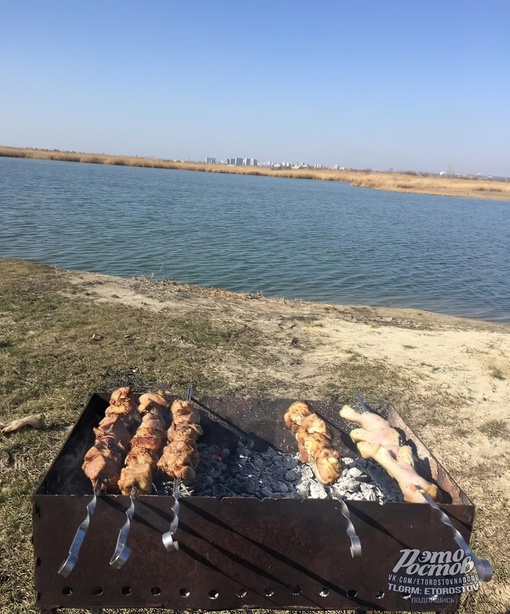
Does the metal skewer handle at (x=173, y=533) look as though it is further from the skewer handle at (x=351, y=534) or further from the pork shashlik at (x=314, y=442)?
the pork shashlik at (x=314, y=442)

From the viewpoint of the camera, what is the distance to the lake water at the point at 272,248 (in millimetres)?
15195

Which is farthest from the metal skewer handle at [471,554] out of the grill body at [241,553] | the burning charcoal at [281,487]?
the burning charcoal at [281,487]

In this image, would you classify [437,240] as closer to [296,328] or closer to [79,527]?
[296,328]

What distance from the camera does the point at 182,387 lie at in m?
A: 6.16

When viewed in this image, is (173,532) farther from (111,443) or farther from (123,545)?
(111,443)

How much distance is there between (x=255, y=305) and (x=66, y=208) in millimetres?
19940

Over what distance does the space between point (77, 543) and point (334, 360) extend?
5597mm

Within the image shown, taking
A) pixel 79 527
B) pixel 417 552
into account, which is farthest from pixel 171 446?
pixel 417 552

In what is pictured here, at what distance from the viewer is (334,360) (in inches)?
299

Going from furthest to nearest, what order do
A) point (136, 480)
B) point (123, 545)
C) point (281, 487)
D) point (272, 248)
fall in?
point (272, 248), point (281, 487), point (136, 480), point (123, 545)

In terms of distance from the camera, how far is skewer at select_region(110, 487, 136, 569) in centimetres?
241

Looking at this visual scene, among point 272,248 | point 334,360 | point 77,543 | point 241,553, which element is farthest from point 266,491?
point 272,248

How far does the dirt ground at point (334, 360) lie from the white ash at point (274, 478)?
89 centimetres

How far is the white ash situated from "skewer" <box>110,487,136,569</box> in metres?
0.83
